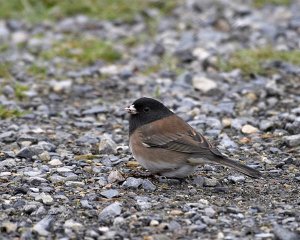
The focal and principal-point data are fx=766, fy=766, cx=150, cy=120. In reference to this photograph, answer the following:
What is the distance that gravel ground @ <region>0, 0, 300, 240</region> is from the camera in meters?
5.30

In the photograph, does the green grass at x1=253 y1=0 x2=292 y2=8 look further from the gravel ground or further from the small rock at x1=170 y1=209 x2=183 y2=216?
the small rock at x1=170 y1=209 x2=183 y2=216

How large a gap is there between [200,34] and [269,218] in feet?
20.5

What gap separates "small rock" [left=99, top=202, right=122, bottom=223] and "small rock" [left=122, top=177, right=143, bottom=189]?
64 centimetres

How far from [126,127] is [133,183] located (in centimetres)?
219

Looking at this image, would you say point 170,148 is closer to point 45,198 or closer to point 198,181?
point 198,181

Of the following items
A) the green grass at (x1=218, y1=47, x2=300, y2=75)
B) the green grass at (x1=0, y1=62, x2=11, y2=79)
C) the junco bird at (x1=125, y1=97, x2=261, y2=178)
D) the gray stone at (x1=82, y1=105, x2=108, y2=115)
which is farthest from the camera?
the green grass at (x1=218, y1=47, x2=300, y2=75)

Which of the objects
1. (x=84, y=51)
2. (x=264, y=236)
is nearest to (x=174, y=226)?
(x=264, y=236)

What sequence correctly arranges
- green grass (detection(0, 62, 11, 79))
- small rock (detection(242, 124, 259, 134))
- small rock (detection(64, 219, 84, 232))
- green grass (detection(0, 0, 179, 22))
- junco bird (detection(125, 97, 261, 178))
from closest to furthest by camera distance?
small rock (detection(64, 219, 84, 232)) < junco bird (detection(125, 97, 261, 178)) < small rock (detection(242, 124, 259, 134)) < green grass (detection(0, 62, 11, 79)) < green grass (detection(0, 0, 179, 22))

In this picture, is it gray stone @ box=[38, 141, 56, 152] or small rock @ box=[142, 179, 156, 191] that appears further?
gray stone @ box=[38, 141, 56, 152]

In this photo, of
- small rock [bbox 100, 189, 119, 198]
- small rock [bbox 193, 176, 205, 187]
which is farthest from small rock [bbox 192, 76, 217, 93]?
small rock [bbox 100, 189, 119, 198]

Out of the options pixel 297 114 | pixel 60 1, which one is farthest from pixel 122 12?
pixel 297 114

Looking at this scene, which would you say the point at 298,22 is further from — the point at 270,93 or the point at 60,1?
the point at 60,1

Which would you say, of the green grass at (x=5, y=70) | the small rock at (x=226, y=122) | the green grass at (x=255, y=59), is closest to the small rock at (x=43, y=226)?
the small rock at (x=226, y=122)

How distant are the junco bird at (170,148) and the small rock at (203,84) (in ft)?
8.15
